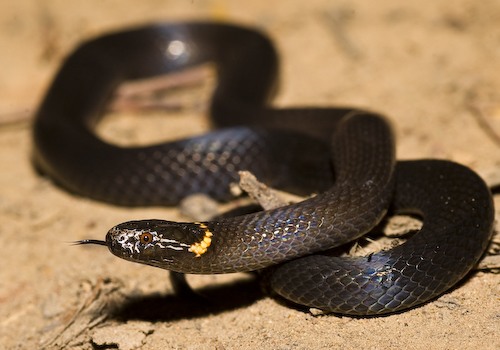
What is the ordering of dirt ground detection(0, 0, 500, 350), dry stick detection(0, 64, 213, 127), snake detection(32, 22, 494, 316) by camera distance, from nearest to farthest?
1. snake detection(32, 22, 494, 316)
2. dirt ground detection(0, 0, 500, 350)
3. dry stick detection(0, 64, 213, 127)

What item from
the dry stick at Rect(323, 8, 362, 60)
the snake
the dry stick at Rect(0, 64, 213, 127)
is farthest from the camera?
the dry stick at Rect(323, 8, 362, 60)

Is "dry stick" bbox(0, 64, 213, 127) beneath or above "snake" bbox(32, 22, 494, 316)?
beneath

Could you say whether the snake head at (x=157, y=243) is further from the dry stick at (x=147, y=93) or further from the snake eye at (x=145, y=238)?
the dry stick at (x=147, y=93)

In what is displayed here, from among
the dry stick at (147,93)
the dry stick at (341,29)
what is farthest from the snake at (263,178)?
the dry stick at (341,29)

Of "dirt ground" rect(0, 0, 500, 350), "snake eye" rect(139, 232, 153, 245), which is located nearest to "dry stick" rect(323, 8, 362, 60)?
"dirt ground" rect(0, 0, 500, 350)

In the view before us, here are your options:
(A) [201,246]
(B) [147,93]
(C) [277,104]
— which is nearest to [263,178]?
(A) [201,246]

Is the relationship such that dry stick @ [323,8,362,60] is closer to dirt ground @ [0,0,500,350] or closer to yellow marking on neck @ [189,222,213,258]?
dirt ground @ [0,0,500,350]

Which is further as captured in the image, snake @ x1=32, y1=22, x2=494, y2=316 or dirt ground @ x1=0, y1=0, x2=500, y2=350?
dirt ground @ x1=0, y1=0, x2=500, y2=350
